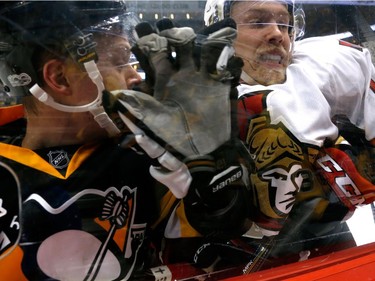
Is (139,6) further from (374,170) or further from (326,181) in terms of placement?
(374,170)

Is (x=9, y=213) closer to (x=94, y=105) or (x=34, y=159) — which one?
(x=34, y=159)

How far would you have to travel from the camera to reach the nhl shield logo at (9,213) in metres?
0.84

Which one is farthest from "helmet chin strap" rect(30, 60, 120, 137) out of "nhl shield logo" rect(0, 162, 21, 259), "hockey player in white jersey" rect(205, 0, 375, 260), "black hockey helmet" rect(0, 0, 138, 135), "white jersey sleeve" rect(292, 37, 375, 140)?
"white jersey sleeve" rect(292, 37, 375, 140)

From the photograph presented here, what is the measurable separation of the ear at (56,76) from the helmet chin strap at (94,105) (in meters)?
0.02

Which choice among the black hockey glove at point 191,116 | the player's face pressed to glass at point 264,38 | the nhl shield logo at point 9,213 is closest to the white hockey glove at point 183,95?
the black hockey glove at point 191,116

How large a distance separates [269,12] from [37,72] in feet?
1.71

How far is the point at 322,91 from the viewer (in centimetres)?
108

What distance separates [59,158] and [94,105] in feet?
0.43

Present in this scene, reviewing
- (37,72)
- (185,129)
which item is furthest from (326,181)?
(37,72)

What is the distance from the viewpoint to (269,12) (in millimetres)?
1036

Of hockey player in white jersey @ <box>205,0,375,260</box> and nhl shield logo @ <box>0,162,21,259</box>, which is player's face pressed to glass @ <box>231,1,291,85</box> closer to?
hockey player in white jersey @ <box>205,0,375,260</box>

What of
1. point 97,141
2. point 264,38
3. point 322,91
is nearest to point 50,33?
point 97,141

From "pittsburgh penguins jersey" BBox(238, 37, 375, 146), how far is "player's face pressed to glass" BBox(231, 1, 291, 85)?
0.09ft

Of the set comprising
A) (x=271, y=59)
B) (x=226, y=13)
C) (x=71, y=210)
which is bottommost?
(x=71, y=210)
